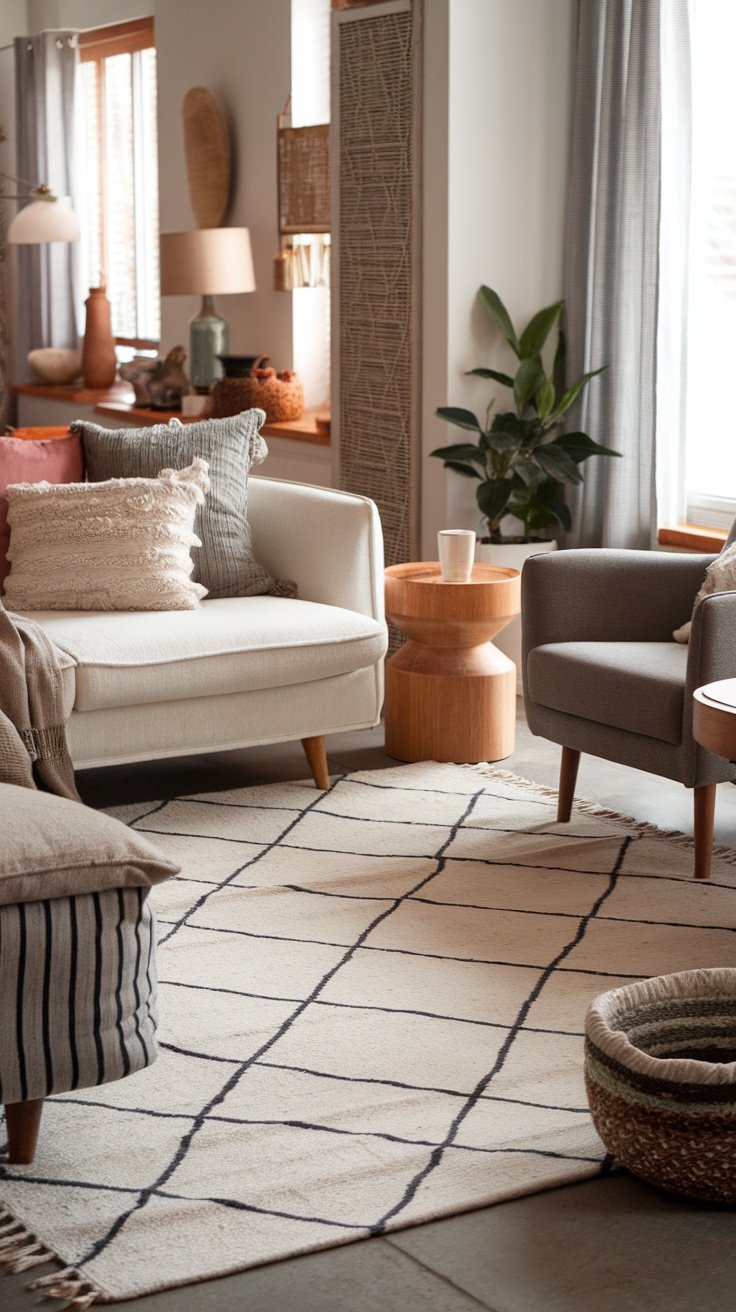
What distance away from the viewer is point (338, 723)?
12.6 feet

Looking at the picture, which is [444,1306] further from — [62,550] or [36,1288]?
[62,550]

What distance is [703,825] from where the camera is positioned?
3225 mm

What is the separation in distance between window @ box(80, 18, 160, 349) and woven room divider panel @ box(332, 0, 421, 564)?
256cm

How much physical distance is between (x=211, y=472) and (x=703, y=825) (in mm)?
1524

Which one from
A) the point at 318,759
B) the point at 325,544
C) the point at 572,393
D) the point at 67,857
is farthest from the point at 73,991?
the point at 572,393

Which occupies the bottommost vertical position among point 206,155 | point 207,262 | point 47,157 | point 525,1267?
point 525,1267

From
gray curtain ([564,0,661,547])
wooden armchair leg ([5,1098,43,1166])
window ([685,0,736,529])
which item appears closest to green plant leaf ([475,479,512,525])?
gray curtain ([564,0,661,547])

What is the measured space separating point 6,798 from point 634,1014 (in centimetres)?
92

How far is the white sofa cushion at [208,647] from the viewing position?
3.43 metres

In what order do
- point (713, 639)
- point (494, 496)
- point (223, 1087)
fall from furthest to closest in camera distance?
point (494, 496)
point (713, 639)
point (223, 1087)

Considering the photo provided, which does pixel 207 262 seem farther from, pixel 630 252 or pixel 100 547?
pixel 100 547

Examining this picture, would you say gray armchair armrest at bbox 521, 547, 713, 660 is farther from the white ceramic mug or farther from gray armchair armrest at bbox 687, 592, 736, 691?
gray armchair armrest at bbox 687, 592, 736, 691

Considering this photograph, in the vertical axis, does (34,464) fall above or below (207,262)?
below

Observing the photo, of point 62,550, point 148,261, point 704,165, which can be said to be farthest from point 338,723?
point 148,261
